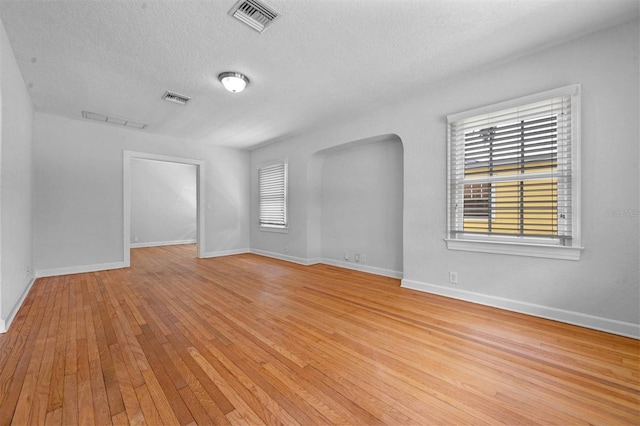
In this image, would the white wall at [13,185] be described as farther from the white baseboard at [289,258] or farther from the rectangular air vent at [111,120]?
the white baseboard at [289,258]

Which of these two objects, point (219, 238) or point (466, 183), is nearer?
point (466, 183)

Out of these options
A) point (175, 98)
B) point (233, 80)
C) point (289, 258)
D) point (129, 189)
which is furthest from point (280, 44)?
point (129, 189)

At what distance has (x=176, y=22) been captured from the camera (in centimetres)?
231

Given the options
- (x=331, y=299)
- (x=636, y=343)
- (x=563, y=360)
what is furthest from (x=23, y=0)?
(x=636, y=343)

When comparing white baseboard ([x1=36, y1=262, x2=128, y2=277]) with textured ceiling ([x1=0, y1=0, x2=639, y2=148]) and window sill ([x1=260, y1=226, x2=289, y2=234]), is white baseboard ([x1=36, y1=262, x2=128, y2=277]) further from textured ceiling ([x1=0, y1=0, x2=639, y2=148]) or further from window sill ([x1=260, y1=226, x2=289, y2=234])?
window sill ([x1=260, y1=226, x2=289, y2=234])

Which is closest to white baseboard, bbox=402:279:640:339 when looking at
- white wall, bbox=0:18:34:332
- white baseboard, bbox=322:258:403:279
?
white baseboard, bbox=322:258:403:279

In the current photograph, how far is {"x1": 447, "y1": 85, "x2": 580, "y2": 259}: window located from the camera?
2.61 meters

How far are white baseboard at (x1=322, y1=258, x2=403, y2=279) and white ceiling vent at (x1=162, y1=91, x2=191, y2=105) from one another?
374cm

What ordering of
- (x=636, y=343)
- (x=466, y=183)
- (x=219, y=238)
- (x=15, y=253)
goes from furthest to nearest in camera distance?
(x=219, y=238) → (x=466, y=183) → (x=15, y=253) → (x=636, y=343)

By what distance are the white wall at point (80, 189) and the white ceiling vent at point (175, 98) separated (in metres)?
2.09

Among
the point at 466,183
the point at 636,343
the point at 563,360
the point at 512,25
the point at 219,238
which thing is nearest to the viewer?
the point at 563,360

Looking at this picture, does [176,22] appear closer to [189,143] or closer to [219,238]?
[189,143]

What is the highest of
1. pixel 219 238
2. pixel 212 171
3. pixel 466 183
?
pixel 212 171

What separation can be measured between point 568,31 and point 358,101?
7.43 ft
